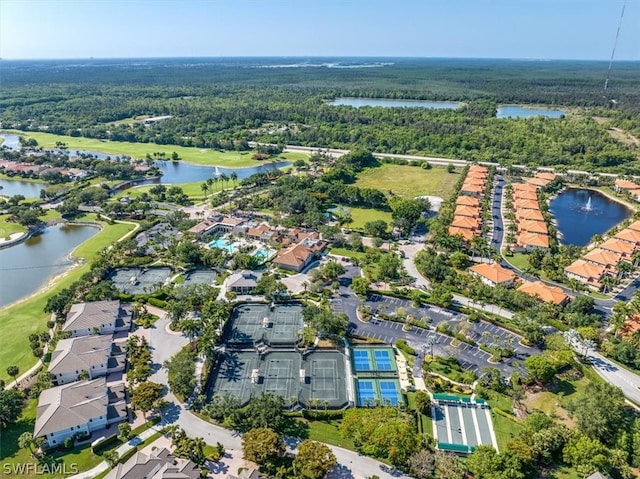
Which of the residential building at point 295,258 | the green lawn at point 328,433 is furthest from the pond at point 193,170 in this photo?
the green lawn at point 328,433

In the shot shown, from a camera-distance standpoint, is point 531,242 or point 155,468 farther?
point 531,242

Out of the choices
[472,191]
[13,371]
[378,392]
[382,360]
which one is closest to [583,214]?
[472,191]

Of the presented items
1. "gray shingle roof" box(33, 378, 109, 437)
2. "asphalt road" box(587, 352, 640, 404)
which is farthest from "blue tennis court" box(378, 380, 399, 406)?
"gray shingle roof" box(33, 378, 109, 437)

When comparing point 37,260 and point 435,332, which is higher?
point 435,332

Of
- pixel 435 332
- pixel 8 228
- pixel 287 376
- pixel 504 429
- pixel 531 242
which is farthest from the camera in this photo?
pixel 8 228

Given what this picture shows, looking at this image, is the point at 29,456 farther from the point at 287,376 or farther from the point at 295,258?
the point at 295,258

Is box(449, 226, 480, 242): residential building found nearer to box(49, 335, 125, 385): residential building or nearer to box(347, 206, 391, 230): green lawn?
box(347, 206, 391, 230): green lawn

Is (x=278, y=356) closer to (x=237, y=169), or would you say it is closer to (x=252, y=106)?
(x=237, y=169)
